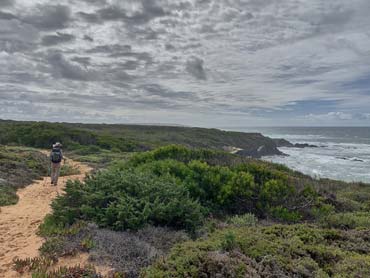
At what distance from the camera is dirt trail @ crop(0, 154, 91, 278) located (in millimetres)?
5109

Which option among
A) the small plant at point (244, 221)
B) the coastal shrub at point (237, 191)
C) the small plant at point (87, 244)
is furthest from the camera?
the coastal shrub at point (237, 191)

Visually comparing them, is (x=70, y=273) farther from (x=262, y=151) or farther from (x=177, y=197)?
(x=262, y=151)

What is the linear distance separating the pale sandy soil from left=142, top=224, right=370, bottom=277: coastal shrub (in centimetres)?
115

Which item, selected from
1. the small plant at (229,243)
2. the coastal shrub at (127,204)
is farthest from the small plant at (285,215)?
the small plant at (229,243)

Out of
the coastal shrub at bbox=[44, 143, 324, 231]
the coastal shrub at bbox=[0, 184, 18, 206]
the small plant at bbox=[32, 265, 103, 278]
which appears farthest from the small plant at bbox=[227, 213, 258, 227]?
the coastal shrub at bbox=[0, 184, 18, 206]

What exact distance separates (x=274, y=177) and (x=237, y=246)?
15.8ft

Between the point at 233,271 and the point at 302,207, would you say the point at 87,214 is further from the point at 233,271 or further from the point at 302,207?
the point at 302,207

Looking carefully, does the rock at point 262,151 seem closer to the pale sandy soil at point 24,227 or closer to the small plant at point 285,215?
the pale sandy soil at point 24,227

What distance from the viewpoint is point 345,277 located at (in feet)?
12.3

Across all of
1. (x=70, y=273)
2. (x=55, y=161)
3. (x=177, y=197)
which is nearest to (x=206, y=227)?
(x=177, y=197)

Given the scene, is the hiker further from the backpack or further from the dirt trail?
the dirt trail

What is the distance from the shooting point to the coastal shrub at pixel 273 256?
380 cm

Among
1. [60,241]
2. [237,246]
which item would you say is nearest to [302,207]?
[237,246]

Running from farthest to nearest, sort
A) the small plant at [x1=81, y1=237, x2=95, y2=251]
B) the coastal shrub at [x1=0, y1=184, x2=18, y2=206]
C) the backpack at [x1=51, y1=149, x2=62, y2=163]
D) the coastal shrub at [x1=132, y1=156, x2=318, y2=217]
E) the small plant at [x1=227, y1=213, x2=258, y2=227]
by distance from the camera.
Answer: the backpack at [x1=51, y1=149, x2=62, y2=163]
the coastal shrub at [x1=0, y1=184, x2=18, y2=206]
the coastal shrub at [x1=132, y1=156, x2=318, y2=217]
the small plant at [x1=227, y1=213, x2=258, y2=227]
the small plant at [x1=81, y1=237, x2=95, y2=251]
